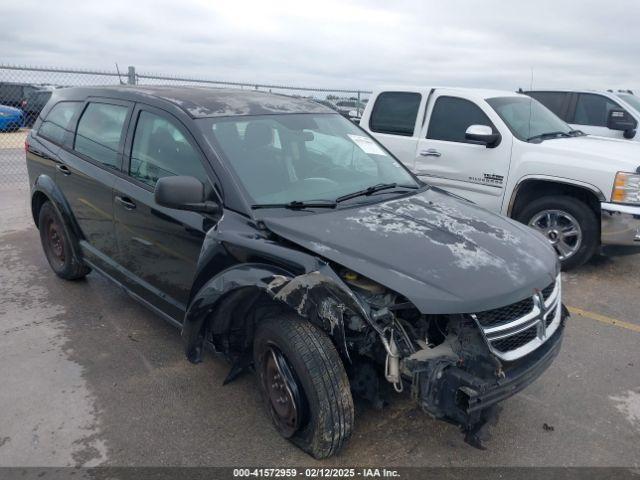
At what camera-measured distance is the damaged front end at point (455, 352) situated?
2.30 m

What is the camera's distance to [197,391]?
3.32 metres

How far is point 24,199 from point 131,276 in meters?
6.07

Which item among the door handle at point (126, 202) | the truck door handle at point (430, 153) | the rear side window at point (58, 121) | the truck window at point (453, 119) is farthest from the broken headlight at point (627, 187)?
the rear side window at point (58, 121)

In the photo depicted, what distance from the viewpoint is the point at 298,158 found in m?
3.43

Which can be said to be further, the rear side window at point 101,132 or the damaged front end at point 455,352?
the rear side window at point 101,132

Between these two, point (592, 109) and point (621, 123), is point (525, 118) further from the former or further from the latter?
point (592, 109)

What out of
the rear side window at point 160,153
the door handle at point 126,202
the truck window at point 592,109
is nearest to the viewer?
the rear side window at point 160,153

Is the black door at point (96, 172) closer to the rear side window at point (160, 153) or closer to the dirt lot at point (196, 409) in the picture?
the rear side window at point (160, 153)

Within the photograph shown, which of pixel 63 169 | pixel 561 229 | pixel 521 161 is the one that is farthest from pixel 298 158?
pixel 561 229

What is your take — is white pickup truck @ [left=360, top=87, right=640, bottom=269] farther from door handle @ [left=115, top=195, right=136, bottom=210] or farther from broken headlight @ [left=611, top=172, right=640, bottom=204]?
door handle @ [left=115, top=195, right=136, bottom=210]

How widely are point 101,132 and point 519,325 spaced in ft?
10.9

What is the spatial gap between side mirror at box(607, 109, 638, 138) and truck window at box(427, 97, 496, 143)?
3.45 m

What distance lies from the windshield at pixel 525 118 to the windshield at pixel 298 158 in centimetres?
269

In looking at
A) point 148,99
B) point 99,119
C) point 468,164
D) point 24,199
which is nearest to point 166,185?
point 148,99
